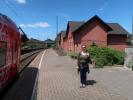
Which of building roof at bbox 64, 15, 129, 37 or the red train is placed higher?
building roof at bbox 64, 15, 129, 37

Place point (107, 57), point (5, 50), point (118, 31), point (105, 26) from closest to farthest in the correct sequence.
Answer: point (5, 50) < point (107, 57) < point (105, 26) < point (118, 31)

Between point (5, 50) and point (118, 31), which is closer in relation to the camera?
point (5, 50)

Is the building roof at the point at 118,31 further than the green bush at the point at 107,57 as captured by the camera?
Yes

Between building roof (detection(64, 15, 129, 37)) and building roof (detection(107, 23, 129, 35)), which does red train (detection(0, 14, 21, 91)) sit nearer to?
building roof (detection(64, 15, 129, 37))

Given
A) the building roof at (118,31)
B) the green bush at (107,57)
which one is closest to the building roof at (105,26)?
the building roof at (118,31)

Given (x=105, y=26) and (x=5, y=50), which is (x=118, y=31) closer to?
(x=105, y=26)

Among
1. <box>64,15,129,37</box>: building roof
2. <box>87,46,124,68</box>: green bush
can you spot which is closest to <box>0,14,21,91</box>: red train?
<box>87,46,124,68</box>: green bush

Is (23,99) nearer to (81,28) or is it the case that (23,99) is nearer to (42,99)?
(42,99)

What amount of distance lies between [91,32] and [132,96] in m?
38.4

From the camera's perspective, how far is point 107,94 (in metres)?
10.8

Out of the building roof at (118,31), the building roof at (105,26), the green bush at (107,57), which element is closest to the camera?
the green bush at (107,57)

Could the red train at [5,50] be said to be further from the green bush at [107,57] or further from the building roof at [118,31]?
the building roof at [118,31]

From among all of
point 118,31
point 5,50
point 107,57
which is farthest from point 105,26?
point 5,50

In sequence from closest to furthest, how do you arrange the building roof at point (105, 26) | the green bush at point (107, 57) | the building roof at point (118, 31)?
the green bush at point (107, 57), the building roof at point (105, 26), the building roof at point (118, 31)
